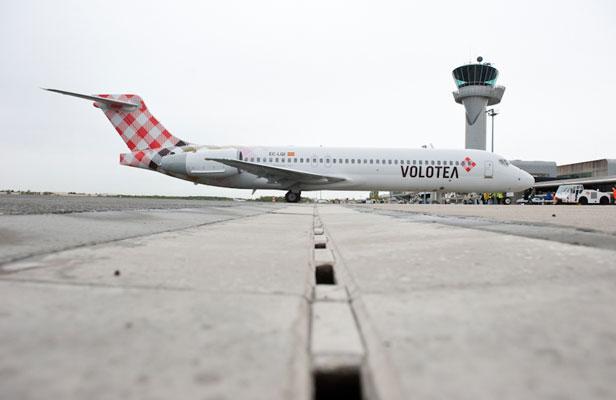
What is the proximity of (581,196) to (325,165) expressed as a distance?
50.8 ft

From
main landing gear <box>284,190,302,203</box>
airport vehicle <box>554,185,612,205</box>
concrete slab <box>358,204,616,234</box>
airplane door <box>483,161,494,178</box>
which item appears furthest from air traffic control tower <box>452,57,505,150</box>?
concrete slab <box>358,204,616,234</box>

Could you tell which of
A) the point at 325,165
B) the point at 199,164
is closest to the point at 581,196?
the point at 325,165

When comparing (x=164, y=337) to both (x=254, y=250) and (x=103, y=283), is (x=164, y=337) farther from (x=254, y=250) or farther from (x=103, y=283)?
(x=254, y=250)

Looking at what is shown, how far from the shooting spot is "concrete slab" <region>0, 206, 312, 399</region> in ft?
1.64

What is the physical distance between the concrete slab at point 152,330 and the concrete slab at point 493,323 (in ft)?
0.53

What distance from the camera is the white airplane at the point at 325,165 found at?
14.1 m

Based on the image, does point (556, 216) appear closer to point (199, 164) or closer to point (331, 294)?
point (331, 294)

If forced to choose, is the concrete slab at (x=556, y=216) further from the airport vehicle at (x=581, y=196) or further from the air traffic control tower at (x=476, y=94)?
the air traffic control tower at (x=476, y=94)

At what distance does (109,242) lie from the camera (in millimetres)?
1849

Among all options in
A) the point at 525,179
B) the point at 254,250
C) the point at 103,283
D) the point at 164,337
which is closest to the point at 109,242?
the point at 254,250

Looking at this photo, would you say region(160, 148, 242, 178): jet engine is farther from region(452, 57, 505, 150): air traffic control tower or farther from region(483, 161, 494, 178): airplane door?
region(452, 57, 505, 150): air traffic control tower

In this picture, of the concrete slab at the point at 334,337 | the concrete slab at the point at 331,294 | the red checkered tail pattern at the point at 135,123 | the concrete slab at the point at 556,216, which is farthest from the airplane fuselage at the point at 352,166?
the concrete slab at the point at 334,337

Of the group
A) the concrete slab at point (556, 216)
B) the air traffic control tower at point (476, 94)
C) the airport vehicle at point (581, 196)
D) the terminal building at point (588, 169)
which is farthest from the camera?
the air traffic control tower at point (476, 94)

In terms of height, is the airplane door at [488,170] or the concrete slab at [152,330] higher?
the airplane door at [488,170]
